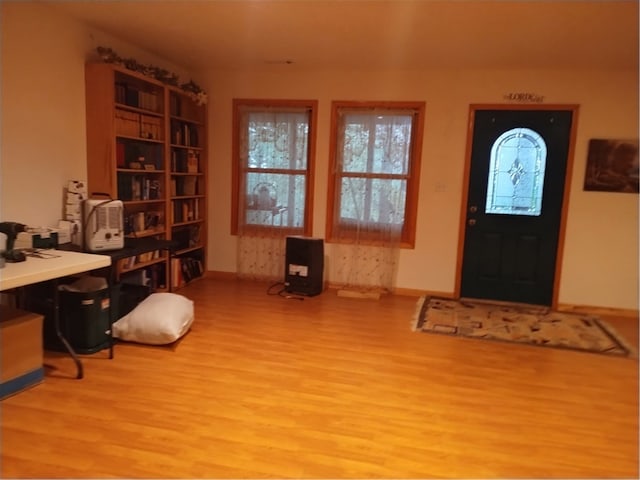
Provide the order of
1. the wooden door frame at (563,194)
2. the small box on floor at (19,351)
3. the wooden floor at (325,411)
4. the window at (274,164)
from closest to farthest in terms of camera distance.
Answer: the wooden floor at (325,411) → the small box on floor at (19,351) → the wooden door frame at (563,194) → the window at (274,164)

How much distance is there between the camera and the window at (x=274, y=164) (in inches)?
189

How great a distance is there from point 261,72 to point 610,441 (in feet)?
14.2

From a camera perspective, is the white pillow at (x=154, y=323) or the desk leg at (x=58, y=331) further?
the white pillow at (x=154, y=323)

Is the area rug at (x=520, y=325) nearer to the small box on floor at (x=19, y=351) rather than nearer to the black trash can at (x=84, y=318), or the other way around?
the black trash can at (x=84, y=318)

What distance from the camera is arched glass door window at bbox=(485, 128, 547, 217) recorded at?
432 cm

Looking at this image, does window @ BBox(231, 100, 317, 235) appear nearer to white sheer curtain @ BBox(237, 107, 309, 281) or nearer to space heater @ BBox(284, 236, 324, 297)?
white sheer curtain @ BBox(237, 107, 309, 281)

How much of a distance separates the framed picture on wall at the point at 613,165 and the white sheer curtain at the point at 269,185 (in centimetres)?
278

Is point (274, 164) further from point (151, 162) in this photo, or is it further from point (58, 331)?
point (58, 331)

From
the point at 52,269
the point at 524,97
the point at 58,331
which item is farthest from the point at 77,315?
the point at 524,97

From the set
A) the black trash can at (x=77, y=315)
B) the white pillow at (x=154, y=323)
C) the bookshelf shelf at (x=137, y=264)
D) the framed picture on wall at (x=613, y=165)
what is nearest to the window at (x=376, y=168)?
the framed picture on wall at (x=613, y=165)

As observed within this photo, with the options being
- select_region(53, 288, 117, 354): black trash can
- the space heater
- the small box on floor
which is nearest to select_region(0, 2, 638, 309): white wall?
the space heater

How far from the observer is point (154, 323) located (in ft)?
9.94

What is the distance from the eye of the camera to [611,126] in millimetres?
4152

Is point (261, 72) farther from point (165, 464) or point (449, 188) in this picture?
point (165, 464)
